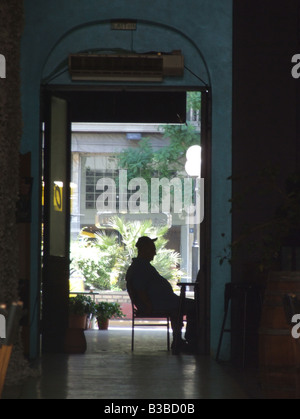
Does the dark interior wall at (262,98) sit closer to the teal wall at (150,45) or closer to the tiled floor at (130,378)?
the teal wall at (150,45)

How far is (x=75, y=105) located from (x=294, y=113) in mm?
2640

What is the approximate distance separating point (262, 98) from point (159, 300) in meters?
2.11

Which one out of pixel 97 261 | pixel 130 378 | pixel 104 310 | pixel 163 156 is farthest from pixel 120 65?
pixel 163 156

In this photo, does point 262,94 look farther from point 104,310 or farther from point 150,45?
point 104,310

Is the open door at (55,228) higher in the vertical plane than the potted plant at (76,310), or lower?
higher

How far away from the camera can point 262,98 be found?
670cm

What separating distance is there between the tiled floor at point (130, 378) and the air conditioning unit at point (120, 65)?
243 centimetres

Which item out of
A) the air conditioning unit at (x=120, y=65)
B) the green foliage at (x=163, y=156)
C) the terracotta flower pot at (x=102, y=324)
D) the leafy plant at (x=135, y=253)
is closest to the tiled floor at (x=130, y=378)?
the air conditioning unit at (x=120, y=65)

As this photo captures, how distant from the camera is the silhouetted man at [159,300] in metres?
7.22

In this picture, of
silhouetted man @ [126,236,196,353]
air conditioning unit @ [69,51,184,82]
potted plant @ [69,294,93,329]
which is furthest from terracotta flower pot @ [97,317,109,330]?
air conditioning unit @ [69,51,184,82]

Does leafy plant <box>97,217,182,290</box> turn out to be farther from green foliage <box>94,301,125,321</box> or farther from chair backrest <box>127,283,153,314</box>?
chair backrest <box>127,283,153,314</box>

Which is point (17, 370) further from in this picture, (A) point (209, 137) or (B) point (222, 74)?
(B) point (222, 74)

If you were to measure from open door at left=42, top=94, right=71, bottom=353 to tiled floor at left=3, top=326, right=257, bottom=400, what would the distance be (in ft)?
0.97
